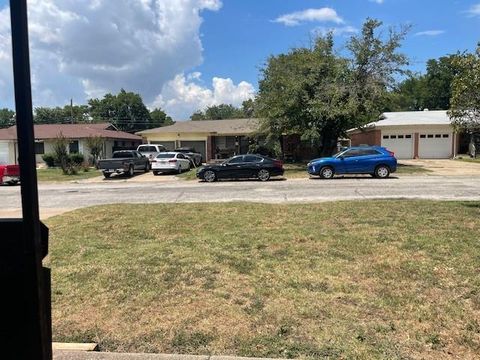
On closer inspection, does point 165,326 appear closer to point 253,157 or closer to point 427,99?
point 253,157

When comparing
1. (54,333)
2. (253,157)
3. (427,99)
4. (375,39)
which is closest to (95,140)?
(253,157)

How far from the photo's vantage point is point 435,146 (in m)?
41.6

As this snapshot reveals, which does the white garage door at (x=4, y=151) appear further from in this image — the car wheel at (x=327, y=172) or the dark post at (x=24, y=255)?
the car wheel at (x=327, y=172)

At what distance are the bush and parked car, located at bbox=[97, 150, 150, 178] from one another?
11.5 meters

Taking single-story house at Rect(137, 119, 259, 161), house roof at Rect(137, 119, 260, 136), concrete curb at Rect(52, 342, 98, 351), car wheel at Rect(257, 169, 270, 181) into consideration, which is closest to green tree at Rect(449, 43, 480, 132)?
concrete curb at Rect(52, 342, 98, 351)

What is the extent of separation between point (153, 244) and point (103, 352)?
12.6 ft

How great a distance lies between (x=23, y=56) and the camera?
2.48 meters

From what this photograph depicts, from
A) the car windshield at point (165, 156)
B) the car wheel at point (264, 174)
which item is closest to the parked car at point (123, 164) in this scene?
the car windshield at point (165, 156)

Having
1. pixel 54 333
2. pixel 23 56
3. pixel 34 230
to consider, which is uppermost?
pixel 23 56

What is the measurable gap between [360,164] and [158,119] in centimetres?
8976

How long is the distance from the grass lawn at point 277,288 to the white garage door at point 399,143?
3377 cm

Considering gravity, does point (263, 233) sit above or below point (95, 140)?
below

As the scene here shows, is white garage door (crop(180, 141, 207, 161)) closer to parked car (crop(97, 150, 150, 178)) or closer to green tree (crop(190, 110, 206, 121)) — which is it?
parked car (crop(97, 150, 150, 178))

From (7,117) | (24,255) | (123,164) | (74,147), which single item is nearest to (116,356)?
(24,255)
